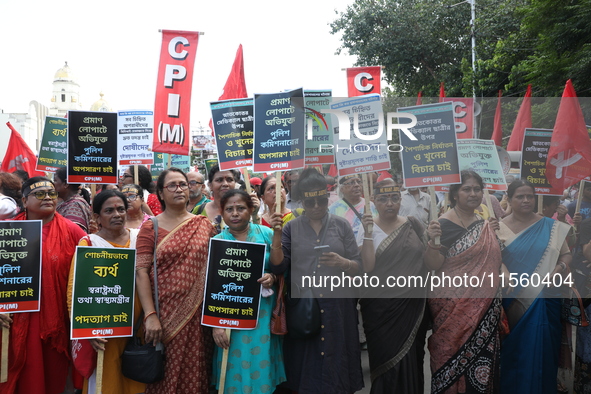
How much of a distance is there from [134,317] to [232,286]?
0.73 meters

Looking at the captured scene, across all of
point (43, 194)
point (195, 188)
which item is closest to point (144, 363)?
point (43, 194)

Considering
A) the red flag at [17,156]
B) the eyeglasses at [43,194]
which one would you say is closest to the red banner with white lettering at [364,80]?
the eyeglasses at [43,194]

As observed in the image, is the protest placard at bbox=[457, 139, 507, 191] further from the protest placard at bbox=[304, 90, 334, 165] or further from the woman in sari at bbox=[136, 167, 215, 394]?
the woman in sari at bbox=[136, 167, 215, 394]

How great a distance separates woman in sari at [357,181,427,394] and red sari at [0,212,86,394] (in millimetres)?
2133

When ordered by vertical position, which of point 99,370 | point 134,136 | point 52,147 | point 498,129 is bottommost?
point 99,370

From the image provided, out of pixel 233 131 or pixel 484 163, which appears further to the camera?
pixel 233 131

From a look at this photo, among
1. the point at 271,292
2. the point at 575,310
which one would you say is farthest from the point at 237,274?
the point at 575,310

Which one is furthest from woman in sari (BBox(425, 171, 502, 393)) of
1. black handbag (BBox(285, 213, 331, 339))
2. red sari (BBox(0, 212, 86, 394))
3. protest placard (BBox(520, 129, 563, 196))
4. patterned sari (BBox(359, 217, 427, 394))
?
red sari (BBox(0, 212, 86, 394))

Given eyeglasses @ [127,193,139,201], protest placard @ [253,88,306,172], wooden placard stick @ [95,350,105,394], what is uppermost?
protest placard @ [253,88,306,172]

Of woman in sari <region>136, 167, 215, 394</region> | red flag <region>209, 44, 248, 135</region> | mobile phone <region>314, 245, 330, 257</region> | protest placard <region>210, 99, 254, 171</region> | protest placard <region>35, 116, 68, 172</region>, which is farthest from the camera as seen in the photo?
protest placard <region>35, 116, 68, 172</region>

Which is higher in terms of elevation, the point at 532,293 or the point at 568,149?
the point at 568,149

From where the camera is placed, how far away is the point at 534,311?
148 inches

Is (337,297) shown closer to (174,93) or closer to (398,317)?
(398,317)

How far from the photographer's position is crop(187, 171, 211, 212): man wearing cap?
6125 mm
